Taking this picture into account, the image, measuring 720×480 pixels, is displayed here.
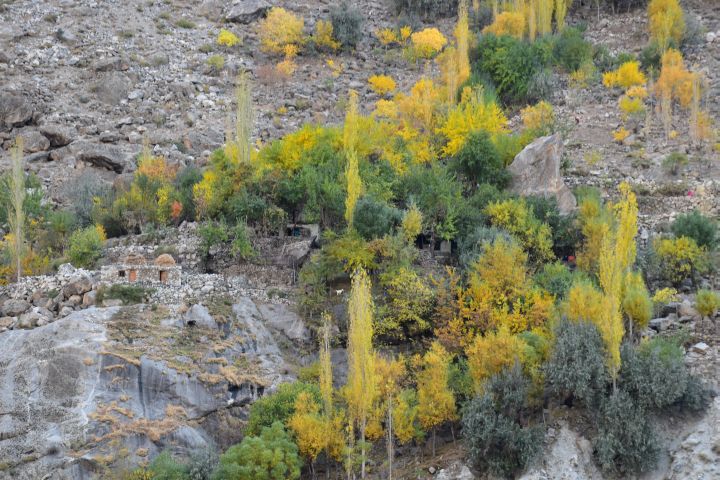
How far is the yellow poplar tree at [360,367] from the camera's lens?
24.4m

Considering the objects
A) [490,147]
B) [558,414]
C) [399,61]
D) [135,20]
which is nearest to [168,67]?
[135,20]

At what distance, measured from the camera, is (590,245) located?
30312mm

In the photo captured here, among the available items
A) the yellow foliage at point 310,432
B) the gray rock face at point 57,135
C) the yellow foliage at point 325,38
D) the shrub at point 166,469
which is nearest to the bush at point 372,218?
the yellow foliage at point 310,432

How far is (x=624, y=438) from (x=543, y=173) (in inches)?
518

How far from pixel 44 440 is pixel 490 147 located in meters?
19.0

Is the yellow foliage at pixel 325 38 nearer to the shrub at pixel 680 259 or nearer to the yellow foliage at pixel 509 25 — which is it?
the yellow foliage at pixel 509 25

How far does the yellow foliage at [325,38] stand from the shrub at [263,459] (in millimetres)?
32938

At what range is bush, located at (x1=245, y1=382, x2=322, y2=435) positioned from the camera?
2473 centimetres

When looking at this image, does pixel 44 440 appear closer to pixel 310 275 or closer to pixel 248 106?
pixel 310 275

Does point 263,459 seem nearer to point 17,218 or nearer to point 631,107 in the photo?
point 17,218

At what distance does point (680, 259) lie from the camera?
2947 cm

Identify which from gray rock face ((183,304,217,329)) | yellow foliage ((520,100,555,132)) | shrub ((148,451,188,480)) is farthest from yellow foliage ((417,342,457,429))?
yellow foliage ((520,100,555,132))

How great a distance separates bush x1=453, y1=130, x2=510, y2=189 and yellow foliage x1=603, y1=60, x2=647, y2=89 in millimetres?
10908

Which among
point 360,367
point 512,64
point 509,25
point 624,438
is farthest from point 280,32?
point 624,438
